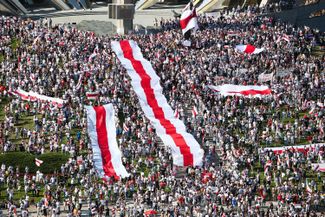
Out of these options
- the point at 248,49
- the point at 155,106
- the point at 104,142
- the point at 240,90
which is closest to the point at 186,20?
the point at 248,49

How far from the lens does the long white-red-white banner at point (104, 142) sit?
85125mm

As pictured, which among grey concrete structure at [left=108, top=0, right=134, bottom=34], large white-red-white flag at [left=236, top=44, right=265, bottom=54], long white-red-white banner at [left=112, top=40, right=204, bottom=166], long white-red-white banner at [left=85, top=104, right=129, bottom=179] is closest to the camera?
long white-red-white banner at [left=85, top=104, right=129, bottom=179]

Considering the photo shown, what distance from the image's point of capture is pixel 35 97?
95.2 meters

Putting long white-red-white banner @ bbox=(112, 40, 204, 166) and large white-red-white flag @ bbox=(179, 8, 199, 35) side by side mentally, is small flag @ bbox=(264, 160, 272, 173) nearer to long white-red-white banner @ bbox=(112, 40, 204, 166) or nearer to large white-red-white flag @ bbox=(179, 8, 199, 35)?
long white-red-white banner @ bbox=(112, 40, 204, 166)

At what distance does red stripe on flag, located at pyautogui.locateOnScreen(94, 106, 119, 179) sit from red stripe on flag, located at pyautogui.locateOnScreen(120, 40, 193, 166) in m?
4.07

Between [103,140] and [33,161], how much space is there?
4925mm

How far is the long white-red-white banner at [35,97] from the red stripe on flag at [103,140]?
4.56 meters

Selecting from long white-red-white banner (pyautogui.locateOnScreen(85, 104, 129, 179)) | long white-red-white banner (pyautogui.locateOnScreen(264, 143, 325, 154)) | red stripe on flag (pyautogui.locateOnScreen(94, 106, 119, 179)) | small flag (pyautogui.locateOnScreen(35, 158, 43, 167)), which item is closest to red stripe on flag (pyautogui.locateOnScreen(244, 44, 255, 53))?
long white-red-white banner (pyautogui.locateOnScreen(264, 143, 325, 154))

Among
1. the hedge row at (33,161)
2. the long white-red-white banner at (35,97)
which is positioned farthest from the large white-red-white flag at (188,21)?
the hedge row at (33,161)

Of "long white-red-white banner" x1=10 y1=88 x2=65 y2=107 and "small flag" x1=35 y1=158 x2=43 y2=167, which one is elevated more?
"long white-red-white banner" x1=10 y1=88 x2=65 y2=107

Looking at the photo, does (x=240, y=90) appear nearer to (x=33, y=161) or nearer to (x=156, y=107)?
(x=156, y=107)

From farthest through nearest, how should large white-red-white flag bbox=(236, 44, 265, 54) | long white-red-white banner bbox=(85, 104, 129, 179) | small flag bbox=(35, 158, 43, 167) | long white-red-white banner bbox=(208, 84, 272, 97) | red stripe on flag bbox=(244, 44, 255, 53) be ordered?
red stripe on flag bbox=(244, 44, 255, 53) → large white-red-white flag bbox=(236, 44, 265, 54) → long white-red-white banner bbox=(208, 84, 272, 97) → small flag bbox=(35, 158, 43, 167) → long white-red-white banner bbox=(85, 104, 129, 179)

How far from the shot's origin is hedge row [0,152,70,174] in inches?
3376

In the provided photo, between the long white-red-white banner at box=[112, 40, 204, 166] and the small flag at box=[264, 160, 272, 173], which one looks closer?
the long white-red-white banner at box=[112, 40, 204, 166]
